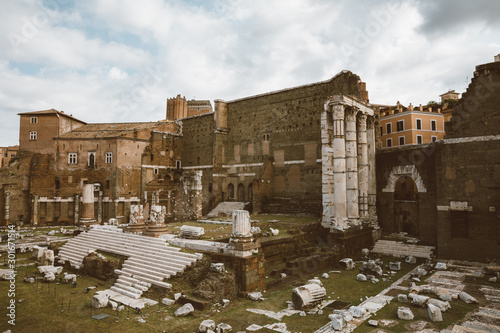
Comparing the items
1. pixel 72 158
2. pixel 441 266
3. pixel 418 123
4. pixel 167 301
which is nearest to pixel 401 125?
pixel 418 123

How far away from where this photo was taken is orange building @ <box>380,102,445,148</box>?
30641 mm

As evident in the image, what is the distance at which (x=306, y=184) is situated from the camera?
27.2m

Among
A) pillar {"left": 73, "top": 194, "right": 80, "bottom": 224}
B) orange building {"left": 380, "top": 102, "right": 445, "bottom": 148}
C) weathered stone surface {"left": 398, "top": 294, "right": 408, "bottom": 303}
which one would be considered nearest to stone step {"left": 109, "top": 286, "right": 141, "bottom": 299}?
weathered stone surface {"left": 398, "top": 294, "right": 408, "bottom": 303}

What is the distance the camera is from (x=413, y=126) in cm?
3055

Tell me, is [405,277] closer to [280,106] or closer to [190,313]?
[190,313]

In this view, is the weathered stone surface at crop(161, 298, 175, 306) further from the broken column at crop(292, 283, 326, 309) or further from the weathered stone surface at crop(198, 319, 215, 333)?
the broken column at crop(292, 283, 326, 309)

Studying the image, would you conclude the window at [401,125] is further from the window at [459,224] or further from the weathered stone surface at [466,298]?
the weathered stone surface at [466,298]

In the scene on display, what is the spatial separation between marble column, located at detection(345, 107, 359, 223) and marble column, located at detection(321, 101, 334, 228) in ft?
3.10

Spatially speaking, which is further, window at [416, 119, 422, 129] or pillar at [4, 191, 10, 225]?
window at [416, 119, 422, 129]

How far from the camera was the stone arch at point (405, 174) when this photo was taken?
19250 mm

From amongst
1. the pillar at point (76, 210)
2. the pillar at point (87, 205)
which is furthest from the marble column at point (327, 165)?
the pillar at point (76, 210)

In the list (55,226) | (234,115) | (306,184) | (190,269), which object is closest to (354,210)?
(306,184)

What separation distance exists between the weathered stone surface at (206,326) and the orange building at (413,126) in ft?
88.1

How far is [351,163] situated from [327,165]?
4.59 ft
